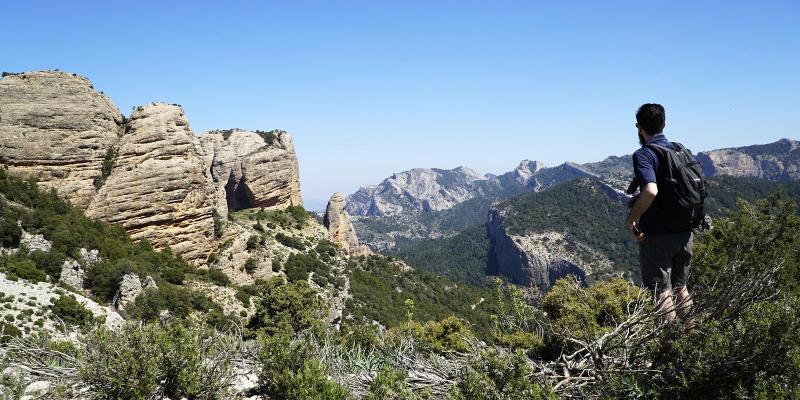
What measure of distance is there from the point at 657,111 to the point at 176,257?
27605 millimetres

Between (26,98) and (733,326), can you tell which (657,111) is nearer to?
(733,326)

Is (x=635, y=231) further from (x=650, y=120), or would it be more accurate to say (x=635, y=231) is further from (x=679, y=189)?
(x=650, y=120)

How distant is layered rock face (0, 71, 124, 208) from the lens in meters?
23.3

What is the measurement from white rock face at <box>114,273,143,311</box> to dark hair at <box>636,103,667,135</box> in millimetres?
21691

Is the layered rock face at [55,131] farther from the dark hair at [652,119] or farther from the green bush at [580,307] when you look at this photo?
the dark hair at [652,119]

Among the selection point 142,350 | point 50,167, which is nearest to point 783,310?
point 142,350

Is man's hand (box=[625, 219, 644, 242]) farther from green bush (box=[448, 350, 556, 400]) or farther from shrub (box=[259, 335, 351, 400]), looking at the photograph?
shrub (box=[259, 335, 351, 400])

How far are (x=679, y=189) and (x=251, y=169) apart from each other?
46.1 meters

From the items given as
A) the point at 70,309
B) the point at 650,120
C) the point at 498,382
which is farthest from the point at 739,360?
the point at 70,309

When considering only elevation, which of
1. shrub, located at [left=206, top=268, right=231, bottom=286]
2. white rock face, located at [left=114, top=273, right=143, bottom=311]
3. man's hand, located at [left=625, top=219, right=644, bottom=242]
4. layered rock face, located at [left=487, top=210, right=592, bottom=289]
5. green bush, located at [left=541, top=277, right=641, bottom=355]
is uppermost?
man's hand, located at [left=625, top=219, right=644, bottom=242]

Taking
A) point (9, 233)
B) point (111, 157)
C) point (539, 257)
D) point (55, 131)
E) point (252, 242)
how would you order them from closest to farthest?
1. point (9, 233)
2. point (55, 131)
3. point (111, 157)
4. point (252, 242)
5. point (539, 257)

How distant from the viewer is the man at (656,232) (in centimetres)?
375

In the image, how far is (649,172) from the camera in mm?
3707

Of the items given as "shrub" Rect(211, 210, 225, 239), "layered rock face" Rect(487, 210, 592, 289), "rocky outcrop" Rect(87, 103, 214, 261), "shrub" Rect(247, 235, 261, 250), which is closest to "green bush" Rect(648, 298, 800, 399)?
"rocky outcrop" Rect(87, 103, 214, 261)
